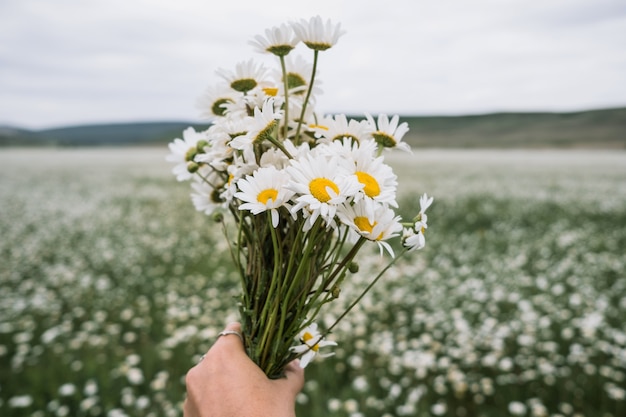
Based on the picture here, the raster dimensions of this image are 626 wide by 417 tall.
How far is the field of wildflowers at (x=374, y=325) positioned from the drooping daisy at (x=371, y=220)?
2294 mm

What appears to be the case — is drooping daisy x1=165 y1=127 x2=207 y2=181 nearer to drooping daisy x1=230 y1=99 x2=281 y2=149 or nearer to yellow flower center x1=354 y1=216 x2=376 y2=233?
drooping daisy x1=230 y1=99 x2=281 y2=149

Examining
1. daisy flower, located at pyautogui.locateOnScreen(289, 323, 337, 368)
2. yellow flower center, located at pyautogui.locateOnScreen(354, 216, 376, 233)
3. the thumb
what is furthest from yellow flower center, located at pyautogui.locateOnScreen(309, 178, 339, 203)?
the thumb

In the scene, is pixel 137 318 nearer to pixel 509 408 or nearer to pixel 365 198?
pixel 509 408

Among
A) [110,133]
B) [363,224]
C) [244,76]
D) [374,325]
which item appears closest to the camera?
[363,224]

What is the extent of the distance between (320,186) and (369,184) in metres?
0.14

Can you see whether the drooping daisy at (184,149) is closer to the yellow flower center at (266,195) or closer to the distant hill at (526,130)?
the yellow flower center at (266,195)

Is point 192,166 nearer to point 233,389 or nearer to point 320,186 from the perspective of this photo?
point 320,186

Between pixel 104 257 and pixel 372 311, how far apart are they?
166 inches

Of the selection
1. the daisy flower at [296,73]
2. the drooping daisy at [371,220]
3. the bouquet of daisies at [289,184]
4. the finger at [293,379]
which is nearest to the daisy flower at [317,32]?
the bouquet of daisies at [289,184]

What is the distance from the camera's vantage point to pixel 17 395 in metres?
3.39

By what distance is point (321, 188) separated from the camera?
111 cm

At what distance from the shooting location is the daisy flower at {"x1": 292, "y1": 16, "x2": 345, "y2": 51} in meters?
1.32

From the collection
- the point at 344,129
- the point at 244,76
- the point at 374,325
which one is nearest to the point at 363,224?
the point at 344,129

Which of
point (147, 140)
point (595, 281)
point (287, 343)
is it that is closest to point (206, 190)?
point (287, 343)
